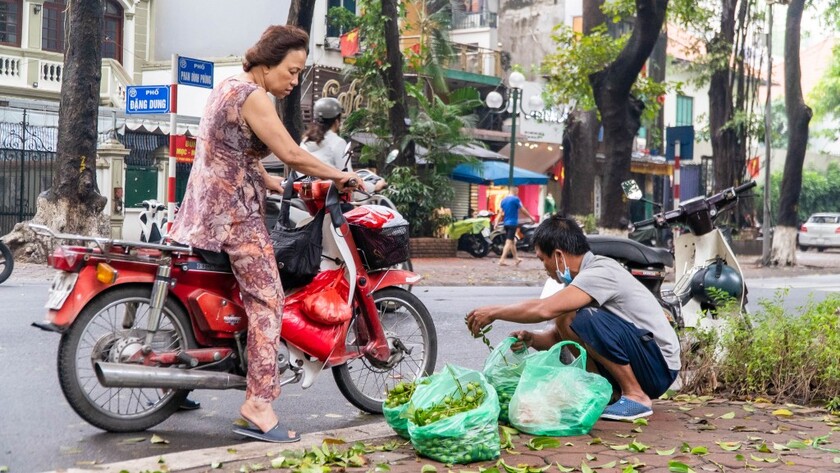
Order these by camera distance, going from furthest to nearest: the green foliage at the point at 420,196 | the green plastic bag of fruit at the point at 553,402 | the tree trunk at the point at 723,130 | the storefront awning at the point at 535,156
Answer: the storefront awning at the point at 535,156
the tree trunk at the point at 723,130
the green foliage at the point at 420,196
the green plastic bag of fruit at the point at 553,402

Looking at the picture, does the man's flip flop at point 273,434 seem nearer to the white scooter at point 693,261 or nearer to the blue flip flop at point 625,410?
the blue flip flop at point 625,410

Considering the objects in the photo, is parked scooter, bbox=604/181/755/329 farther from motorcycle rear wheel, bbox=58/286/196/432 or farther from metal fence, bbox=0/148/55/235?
metal fence, bbox=0/148/55/235

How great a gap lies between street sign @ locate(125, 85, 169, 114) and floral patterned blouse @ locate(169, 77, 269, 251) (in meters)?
9.29

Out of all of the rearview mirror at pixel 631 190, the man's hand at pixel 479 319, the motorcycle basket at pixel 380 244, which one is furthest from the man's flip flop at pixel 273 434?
the rearview mirror at pixel 631 190

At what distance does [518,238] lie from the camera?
28844 millimetres

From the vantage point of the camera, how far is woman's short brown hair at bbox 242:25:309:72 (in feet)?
16.6

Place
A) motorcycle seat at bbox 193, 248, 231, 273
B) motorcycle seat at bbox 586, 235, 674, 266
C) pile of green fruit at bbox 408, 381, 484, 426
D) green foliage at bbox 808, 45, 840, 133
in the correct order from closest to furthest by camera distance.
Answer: pile of green fruit at bbox 408, 381, 484, 426
motorcycle seat at bbox 193, 248, 231, 273
motorcycle seat at bbox 586, 235, 674, 266
green foliage at bbox 808, 45, 840, 133

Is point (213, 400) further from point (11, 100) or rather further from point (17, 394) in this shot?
point (11, 100)

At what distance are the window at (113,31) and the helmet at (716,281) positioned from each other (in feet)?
83.1

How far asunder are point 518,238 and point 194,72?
16.0 metres

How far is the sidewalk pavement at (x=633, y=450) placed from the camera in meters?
4.50

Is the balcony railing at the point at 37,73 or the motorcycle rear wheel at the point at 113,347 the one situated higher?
the balcony railing at the point at 37,73

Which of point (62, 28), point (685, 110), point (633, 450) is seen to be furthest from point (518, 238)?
point (685, 110)

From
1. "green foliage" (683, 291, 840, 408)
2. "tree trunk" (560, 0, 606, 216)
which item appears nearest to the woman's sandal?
"green foliage" (683, 291, 840, 408)
